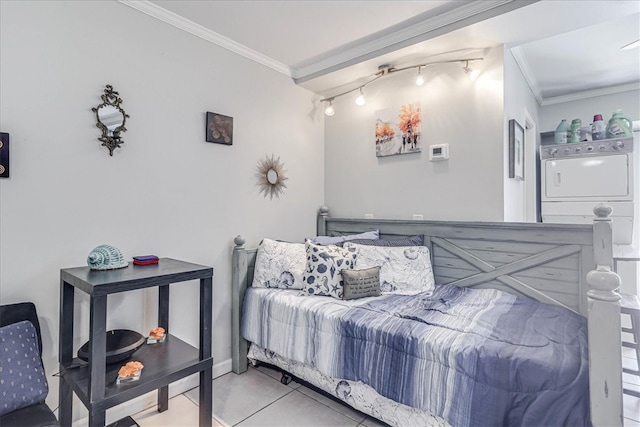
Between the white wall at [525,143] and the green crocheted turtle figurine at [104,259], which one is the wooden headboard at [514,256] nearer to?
the white wall at [525,143]

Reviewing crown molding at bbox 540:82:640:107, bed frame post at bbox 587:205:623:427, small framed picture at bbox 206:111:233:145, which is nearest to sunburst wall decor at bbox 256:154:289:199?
small framed picture at bbox 206:111:233:145

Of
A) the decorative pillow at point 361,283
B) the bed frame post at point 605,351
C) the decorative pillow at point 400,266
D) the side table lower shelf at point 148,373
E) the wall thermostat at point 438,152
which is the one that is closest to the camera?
the bed frame post at point 605,351

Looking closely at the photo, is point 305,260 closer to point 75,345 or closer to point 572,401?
point 75,345

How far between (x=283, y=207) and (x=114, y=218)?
53.3 inches

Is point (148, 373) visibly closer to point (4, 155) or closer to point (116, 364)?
point (116, 364)

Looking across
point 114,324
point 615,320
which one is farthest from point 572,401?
point 114,324

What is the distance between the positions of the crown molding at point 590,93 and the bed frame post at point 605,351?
327 centimetres

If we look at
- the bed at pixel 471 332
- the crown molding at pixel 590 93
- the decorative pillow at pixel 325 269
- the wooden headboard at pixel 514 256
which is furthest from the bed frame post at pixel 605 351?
the crown molding at pixel 590 93

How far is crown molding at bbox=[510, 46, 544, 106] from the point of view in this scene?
8.29 ft

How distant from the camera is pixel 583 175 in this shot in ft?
9.37

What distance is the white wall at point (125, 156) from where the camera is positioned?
5.14 ft

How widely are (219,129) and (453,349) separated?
2055 mm

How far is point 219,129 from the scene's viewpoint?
92.7 inches

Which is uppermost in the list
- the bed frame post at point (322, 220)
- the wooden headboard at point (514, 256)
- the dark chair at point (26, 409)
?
the bed frame post at point (322, 220)
